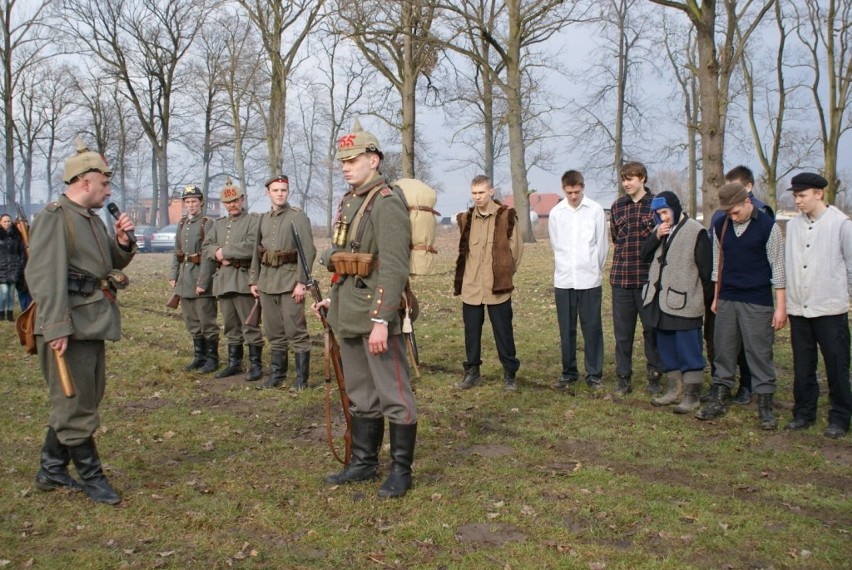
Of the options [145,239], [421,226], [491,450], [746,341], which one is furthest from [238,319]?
[145,239]

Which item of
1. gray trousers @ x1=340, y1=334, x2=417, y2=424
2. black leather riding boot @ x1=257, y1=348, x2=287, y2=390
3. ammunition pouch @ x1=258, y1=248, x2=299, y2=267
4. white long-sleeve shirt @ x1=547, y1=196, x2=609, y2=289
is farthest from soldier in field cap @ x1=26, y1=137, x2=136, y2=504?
white long-sleeve shirt @ x1=547, y1=196, x2=609, y2=289

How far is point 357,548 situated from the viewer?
4.36 meters

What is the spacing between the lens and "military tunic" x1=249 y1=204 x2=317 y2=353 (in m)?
8.14

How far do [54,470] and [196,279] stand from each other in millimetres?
4204

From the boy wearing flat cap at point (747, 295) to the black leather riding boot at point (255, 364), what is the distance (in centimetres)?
477

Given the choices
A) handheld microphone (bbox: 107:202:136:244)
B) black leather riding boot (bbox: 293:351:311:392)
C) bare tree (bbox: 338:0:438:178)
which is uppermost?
bare tree (bbox: 338:0:438:178)

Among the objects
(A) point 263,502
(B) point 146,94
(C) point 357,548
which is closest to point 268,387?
(A) point 263,502

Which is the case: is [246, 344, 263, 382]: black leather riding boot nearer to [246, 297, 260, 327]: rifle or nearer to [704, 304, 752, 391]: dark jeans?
[246, 297, 260, 327]: rifle

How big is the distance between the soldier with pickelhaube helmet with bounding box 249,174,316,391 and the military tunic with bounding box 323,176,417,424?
2.83m

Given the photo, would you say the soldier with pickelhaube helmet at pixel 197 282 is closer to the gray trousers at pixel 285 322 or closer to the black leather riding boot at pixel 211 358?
the black leather riding boot at pixel 211 358

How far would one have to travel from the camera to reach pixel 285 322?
8281 mm

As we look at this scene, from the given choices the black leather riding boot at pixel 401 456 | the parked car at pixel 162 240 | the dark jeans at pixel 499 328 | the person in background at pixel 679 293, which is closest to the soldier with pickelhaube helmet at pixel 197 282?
the dark jeans at pixel 499 328

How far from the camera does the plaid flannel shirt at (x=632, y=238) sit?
24.7 ft

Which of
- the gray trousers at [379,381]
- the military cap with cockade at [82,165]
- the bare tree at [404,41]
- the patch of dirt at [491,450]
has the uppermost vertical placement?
the bare tree at [404,41]
